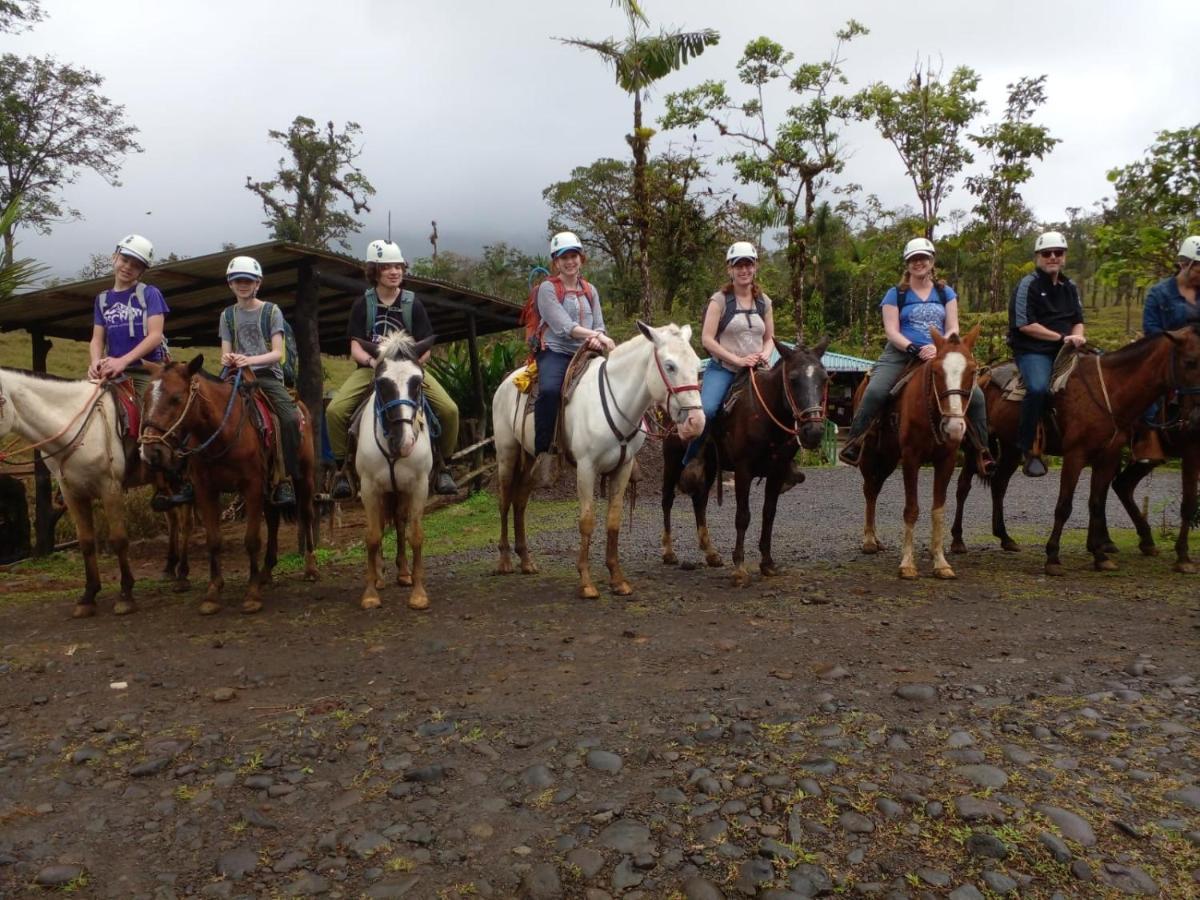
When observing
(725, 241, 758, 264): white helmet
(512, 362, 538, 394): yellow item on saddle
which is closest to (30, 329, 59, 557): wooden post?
(512, 362, 538, 394): yellow item on saddle

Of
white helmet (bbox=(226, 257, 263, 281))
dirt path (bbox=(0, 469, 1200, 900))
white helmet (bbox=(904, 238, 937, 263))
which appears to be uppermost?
white helmet (bbox=(904, 238, 937, 263))

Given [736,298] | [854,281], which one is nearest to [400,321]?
[736,298]

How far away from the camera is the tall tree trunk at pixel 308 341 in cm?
916

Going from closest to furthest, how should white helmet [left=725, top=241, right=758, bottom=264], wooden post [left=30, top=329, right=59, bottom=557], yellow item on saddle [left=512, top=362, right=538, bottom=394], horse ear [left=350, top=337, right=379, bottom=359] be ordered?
horse ear [left=350, top=337, right=379, bottom=359] < white helmet [left=725, top=241, right=758, bottom=264] < yellow item on saddle [left=512, top=362, right=538, bottom=394] < wooden post [left=30, top=329, right=59, bottom=557]

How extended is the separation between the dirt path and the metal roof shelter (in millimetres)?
3927

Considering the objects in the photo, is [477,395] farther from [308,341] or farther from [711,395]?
[711,395]

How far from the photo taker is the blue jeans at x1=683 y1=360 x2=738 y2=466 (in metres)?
6.95

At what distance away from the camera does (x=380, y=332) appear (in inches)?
267

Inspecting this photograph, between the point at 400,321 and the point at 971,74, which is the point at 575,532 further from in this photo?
A: the point at 971,74

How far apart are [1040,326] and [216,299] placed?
960 centimetres

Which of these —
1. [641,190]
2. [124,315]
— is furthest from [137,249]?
[641,190]

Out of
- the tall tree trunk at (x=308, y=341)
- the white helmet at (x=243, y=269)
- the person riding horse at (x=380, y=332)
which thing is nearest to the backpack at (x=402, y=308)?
the person riding horse at (x=380, y=332)

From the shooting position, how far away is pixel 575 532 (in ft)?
34.6

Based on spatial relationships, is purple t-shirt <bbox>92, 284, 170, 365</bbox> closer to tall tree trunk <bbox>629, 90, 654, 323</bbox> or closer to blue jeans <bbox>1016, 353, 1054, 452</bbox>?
blue jeans <bbox>1016, 353, 1054, 452</bbox>
